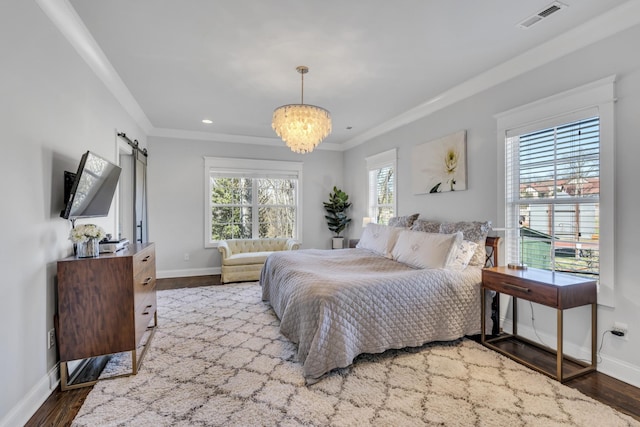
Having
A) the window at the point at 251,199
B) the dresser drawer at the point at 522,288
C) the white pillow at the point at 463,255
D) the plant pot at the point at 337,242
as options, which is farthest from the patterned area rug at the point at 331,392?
the plant pot at the point at 337,242

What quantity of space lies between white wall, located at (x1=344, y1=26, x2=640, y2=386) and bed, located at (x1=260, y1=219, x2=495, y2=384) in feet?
2.10

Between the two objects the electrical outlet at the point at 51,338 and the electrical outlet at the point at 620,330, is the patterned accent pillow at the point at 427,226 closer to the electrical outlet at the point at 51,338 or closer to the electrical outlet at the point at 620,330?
the electrical outlet at the point at 620,330

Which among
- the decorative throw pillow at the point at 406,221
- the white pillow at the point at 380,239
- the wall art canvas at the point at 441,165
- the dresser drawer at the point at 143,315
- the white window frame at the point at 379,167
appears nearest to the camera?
the dresser drawer at the point at 143,315

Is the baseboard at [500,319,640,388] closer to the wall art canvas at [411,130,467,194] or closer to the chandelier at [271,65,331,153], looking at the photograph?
the wall art canvas at [411,130,467,194]

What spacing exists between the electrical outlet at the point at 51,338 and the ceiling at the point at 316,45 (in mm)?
2253

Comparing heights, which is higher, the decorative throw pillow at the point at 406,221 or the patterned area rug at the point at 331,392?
the decorative throw pillow at the point at 406,221

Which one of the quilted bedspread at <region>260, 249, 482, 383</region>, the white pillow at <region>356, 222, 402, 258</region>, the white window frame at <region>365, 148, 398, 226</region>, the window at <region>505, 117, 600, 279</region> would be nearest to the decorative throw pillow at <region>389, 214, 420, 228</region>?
the white pillow at <region>356, 222, 402, 258</region>

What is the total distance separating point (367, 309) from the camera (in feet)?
7.80

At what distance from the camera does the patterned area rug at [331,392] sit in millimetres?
1788

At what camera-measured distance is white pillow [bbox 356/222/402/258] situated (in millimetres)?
3783

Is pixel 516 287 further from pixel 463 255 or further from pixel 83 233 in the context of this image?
pixel 83 233

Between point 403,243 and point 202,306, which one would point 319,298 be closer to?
point 403,243

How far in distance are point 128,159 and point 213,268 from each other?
232 cm

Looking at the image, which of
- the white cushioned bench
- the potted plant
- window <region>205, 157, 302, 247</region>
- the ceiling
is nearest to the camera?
the ceiling
